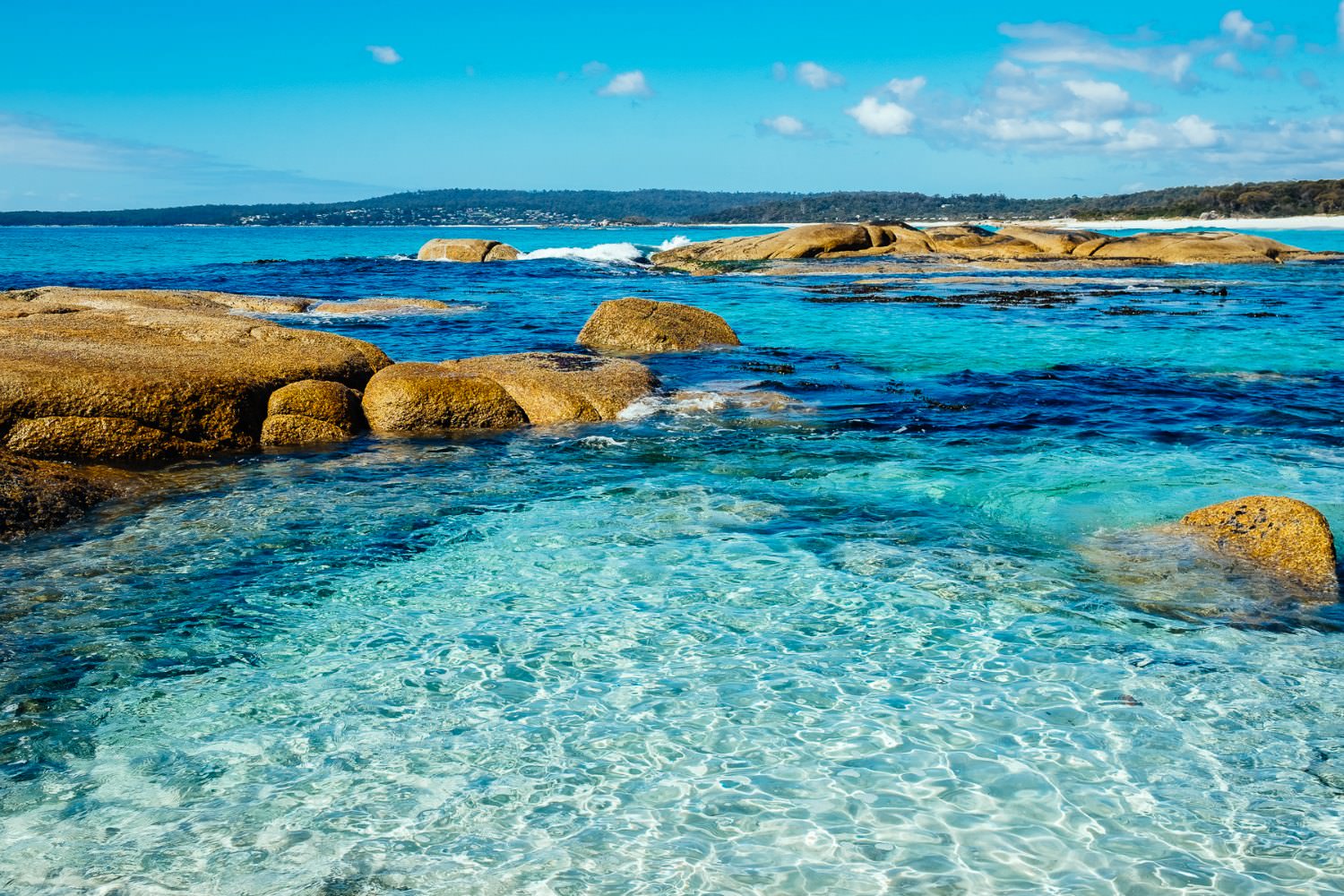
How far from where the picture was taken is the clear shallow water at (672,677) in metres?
4.73

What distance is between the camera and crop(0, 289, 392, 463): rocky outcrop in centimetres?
1055

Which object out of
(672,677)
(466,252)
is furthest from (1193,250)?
(672,677)

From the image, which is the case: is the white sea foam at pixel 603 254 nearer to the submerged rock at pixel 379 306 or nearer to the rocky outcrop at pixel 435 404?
the submerged rock at pixel 379 306

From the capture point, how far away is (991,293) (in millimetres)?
33156

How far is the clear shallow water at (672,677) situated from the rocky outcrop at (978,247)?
38129 millimetres

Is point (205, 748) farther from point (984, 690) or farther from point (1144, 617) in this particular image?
point (1144, 617)

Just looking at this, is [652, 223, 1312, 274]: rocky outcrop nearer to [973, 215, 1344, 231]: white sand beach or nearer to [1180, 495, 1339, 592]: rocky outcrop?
[1180, 495, 1339, 592]: rocky outcrop

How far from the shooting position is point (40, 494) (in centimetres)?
897

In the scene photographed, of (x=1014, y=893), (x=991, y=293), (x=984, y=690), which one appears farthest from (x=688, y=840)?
(x=991, y=293)

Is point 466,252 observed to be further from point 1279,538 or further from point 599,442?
point 1279,538

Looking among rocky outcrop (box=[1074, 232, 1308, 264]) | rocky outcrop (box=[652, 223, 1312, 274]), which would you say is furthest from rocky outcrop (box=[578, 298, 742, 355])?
rocky outcrop (box=[1074, 232, 1308, 264])

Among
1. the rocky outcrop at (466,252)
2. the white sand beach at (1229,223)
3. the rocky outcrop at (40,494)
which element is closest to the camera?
the rocky outcrop at (40,494)

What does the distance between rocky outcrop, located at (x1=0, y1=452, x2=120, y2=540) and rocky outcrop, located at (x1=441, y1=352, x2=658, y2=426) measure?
5247mm

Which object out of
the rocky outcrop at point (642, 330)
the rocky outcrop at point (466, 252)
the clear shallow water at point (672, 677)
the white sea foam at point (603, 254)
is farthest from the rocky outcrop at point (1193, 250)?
the clear shallow water at point (672, 677)
